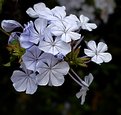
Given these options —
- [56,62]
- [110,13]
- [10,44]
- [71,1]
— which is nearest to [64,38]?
[56,62]

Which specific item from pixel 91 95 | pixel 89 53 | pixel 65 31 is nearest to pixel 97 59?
pixel 89 53

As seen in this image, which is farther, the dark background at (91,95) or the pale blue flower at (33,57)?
the dark background at (91,95)

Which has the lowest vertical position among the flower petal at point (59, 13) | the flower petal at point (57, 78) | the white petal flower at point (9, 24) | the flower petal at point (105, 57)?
the flower petal at point (105, 57)

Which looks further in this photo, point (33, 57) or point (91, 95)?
point (91, 95)

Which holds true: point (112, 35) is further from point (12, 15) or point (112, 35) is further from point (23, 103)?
point (12, 15)

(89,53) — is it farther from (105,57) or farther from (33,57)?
(33,57)

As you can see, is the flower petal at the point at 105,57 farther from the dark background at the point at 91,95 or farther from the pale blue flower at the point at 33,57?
the dark background at the point at 91,95

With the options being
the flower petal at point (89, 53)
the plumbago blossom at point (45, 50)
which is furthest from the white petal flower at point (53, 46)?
the flower petal at point (89, 53)
